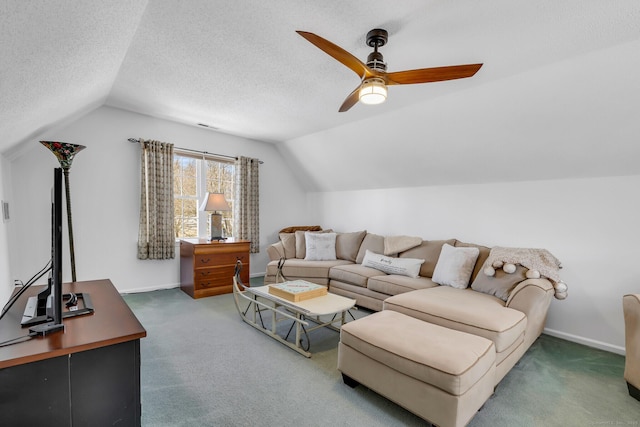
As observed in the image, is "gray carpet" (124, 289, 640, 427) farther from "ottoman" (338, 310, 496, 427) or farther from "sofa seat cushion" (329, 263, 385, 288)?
"sofa seat cushion" (329, 263, 385, 288)

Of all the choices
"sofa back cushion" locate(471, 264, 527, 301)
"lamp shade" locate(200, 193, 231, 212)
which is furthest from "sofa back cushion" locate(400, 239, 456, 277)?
"lamp shade" locate(200, 193, 231, 212)

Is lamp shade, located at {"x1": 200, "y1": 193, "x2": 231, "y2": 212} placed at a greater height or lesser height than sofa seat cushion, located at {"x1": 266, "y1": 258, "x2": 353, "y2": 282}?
greater

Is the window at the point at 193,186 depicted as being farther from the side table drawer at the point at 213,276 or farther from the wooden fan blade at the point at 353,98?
the wooden fan blade at the point at 353,98

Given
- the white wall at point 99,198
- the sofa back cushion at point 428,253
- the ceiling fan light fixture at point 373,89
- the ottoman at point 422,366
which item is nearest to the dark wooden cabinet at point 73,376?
the ottoman at point 422,366

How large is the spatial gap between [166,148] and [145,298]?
6.58 ft

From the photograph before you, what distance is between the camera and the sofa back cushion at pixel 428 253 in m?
3.49

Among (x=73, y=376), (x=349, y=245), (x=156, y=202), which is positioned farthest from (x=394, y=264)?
(x=156, y=202)

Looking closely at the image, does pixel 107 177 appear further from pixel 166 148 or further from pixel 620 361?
pixel 620 361

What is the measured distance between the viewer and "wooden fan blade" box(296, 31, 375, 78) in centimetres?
157

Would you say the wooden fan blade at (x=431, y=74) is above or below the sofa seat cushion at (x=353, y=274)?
above

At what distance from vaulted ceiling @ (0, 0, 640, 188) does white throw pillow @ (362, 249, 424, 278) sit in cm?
148

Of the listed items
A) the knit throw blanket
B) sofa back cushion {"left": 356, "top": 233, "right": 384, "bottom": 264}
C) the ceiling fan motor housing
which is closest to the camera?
the ceiling fan motor housing

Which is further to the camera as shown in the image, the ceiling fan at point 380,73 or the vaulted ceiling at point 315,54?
the ceiling fan at point 380,73

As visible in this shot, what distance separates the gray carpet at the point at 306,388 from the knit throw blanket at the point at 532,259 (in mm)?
731
